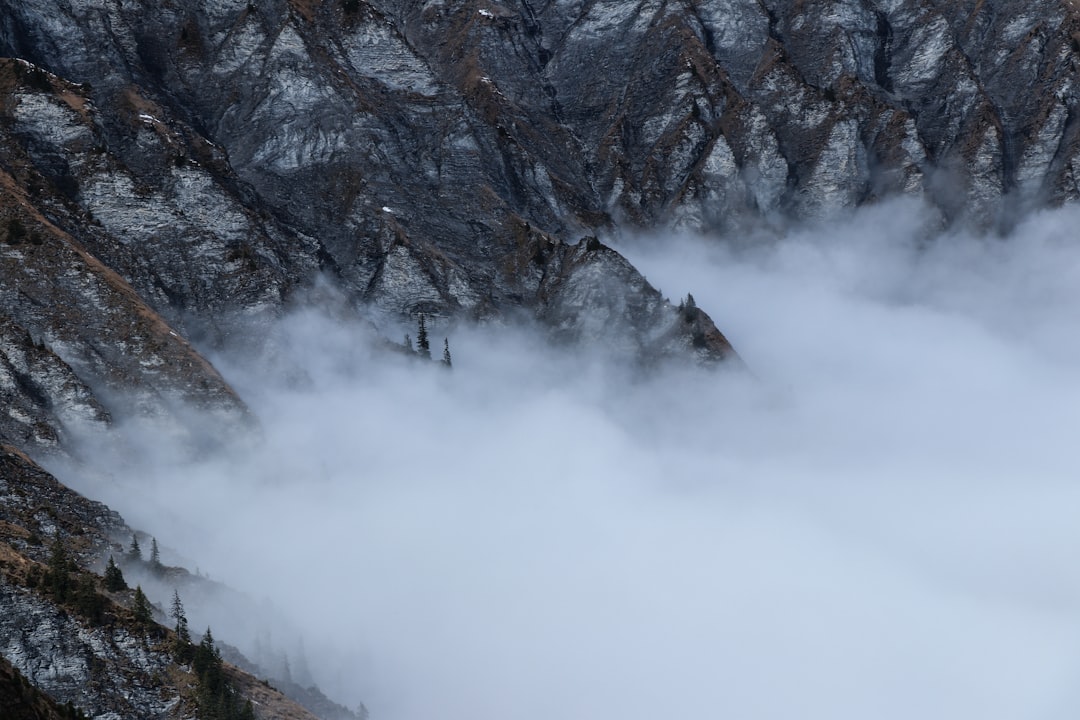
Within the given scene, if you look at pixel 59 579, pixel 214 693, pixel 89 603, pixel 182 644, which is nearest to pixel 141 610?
pixel 182 644

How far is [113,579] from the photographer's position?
493 feet

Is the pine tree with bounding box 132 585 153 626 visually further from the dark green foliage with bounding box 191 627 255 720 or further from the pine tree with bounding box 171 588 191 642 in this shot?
the dark green foliage with bounding box 191 627 255 720

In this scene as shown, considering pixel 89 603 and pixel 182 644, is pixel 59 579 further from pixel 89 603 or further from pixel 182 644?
pixel 182 644

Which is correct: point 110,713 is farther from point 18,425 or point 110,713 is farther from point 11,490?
point 18,425

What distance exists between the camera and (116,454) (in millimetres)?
194750

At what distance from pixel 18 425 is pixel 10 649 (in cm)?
4975

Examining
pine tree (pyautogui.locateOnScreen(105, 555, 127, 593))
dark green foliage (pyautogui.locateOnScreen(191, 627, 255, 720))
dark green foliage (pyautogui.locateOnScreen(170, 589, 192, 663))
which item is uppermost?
pine tree (pyautogui.locateOnScreen(105, 555, 127, 593))

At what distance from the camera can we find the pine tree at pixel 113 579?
493 ft

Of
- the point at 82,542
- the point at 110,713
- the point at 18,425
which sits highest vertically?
the point at 18,425

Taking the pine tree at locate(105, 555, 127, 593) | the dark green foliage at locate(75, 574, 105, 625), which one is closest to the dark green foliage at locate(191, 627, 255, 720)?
the dark green foliage at locate(75, 574, 105, 625)

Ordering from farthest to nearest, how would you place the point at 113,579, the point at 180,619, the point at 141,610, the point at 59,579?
1. the point at 180,619
2. the point at 113,579
3. the point at 141,610
4. the point at 59,579

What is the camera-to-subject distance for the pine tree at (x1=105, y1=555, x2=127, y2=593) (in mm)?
150250

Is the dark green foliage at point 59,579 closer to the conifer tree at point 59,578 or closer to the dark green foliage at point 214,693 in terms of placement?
the conifer tree at point 59,578

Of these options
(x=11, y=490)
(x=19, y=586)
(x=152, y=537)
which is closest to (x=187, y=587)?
(x=152, y=537)
